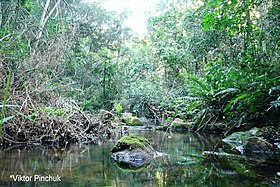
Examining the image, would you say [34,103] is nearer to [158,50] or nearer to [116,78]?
[116,78]

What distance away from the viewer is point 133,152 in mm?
4277

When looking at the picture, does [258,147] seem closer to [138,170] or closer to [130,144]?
[130,144]

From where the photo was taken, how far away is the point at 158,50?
14.9 m

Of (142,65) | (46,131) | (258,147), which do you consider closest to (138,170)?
(258,147)

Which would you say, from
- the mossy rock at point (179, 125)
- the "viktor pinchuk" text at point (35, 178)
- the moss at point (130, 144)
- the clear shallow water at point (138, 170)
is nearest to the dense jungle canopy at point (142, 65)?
the mossy rock at point (179, 125)

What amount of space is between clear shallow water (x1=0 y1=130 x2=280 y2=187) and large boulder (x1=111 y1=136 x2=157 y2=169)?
0.48ft

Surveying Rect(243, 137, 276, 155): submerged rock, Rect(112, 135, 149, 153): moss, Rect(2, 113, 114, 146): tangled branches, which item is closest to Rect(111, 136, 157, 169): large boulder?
Rect(112, 135, 149, 153): moss

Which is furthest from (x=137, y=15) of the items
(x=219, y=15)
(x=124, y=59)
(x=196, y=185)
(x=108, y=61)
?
(x=196, y=185)

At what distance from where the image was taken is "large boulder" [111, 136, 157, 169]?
4023mm

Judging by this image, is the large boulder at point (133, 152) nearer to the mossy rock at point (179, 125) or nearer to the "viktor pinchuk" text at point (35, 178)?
the "viktor pinchuk" text at point (35, 178)

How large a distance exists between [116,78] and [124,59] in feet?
15.1

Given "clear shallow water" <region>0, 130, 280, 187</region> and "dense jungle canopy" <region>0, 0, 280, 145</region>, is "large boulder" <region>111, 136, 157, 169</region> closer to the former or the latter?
"clear shallow water" <region>0, 130, 280, 187</region>

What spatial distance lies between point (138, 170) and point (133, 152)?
0.84 metres

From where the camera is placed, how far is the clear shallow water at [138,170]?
282 centimetres
